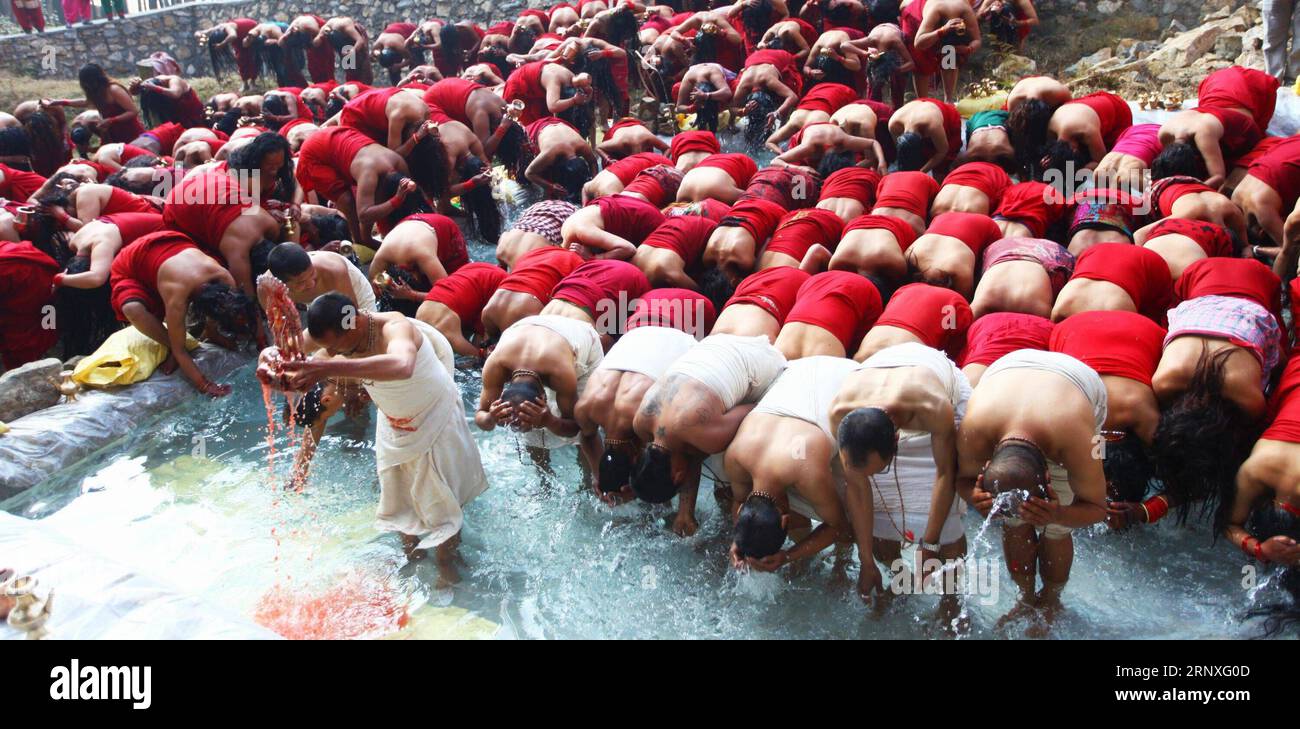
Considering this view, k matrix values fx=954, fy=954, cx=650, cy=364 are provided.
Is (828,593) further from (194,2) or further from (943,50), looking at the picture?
(194,2)

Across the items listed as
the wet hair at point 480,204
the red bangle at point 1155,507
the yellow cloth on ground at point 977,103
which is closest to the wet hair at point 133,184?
the wet hair at point 480,204

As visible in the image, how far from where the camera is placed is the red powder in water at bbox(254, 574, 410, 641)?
13.7 ft

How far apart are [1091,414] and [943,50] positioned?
5.73 meters

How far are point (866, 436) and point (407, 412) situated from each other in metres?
1.93

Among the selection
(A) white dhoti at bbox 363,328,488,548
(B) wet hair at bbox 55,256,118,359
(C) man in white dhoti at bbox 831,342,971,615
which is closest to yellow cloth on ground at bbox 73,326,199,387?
(B) wet hair at bbox 55,256,118,359

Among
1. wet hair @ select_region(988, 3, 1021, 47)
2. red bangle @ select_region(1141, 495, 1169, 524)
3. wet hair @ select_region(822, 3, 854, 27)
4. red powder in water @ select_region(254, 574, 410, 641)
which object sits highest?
wet hair @ select_region(822, 3, 854, 27)

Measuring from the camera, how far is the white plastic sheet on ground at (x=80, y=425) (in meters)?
5.49

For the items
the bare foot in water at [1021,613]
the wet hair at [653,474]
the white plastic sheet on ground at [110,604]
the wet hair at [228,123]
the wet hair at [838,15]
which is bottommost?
the bare foot in water at [1021,613]

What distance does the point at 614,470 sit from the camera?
4340 millimetres

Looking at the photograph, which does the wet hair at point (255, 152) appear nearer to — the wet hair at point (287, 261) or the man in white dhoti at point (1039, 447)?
the wet hair at point (287, 261)

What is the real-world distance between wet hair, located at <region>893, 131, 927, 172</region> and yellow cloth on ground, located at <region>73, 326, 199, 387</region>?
Result: 17.8 ft

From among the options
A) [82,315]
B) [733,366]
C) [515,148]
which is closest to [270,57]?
[515,148]

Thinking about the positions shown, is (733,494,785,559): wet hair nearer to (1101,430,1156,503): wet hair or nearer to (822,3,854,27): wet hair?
(1101,430,1156,503): wet hair

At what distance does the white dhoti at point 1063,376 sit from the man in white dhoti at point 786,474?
67 centimetres
